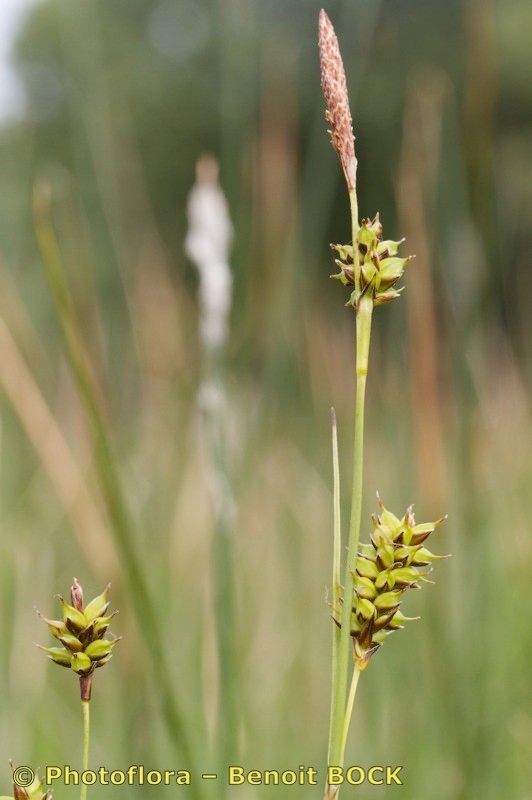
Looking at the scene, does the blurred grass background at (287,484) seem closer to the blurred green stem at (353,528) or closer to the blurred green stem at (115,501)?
the blurred green stem at (115,501)

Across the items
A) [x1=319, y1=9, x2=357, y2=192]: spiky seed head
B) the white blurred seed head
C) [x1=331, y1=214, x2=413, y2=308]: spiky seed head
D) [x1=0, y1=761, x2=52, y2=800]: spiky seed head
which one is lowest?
[x1=0, y1=761, x2=52, y2=800]: spiky seed head

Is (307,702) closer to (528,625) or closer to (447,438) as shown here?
(528,625)

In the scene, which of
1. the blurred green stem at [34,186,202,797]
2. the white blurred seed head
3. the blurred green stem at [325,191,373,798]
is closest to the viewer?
the blurred green stem at [325,191,373,798]

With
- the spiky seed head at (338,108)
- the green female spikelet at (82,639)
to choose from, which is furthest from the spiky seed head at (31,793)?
the spiky seed head at (338,108)

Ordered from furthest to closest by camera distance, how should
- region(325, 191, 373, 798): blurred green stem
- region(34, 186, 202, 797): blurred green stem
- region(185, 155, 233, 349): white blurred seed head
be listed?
region(185, 155, 233, 349): white blurred seed head
region(34, 186, 202, 797): blurred green stem
region(325, 191, 373, 798): blurred green stem

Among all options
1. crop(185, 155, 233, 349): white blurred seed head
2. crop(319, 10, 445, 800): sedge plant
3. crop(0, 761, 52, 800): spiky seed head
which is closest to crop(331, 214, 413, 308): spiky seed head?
crop(319, 10, 445, 800): sedge plant

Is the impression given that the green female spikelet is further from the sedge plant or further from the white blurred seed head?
the white blurred seed head

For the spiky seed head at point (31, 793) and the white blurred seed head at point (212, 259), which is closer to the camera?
the spiky seed head at point (31, 793)

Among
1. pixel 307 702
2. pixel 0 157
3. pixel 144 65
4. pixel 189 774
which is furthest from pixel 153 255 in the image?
pixel 144 65
